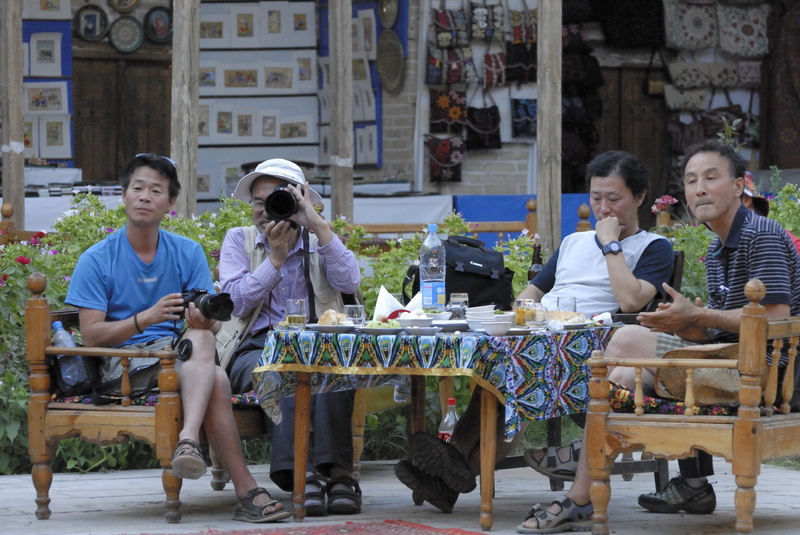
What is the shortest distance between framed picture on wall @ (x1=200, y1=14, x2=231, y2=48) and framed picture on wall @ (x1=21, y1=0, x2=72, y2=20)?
1.23 m

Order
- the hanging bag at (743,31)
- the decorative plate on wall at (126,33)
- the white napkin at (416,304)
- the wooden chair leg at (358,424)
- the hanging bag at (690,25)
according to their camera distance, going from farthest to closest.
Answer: the hanging bag at (743,31) → the hanging bag at (690,25) → the decorative plate on wall at (126,33) → the wooden chair leg at (358,424) → the white napkin at (416,304)

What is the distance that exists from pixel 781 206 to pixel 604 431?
3519mm

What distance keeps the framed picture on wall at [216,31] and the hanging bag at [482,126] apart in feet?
7.88

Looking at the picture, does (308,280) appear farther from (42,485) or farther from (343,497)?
(42,485)

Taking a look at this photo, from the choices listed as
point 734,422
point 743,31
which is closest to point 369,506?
point 734,422

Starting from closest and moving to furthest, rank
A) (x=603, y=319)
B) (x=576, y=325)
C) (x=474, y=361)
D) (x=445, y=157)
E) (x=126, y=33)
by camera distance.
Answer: (x=474, y=361), (x=576, y=325), (x=603, y=319), (x=445, y=157), (x=126, y=33)

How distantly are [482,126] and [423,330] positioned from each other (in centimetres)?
718

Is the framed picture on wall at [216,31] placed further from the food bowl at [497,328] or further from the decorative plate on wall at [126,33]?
the food bowl at [497,328]

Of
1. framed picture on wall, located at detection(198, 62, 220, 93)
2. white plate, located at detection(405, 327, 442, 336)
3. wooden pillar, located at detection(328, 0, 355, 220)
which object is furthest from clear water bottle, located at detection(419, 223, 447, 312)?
framed picture on wall, located at detection(198, 62, 220, 93)

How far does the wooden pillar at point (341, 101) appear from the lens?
8672 millimetres

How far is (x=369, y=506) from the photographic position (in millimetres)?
4613

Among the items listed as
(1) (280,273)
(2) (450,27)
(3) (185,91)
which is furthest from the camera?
(2) (450,27)

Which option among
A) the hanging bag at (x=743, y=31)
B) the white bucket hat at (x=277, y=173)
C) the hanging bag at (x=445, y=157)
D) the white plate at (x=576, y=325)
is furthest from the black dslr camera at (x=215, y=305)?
the hanging bag at (x=743, y=31)

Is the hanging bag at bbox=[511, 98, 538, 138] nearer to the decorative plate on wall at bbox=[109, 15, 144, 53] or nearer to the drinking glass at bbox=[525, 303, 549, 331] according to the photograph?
the decorative plate on wall at bbox=[109, 15, 144, 53]
